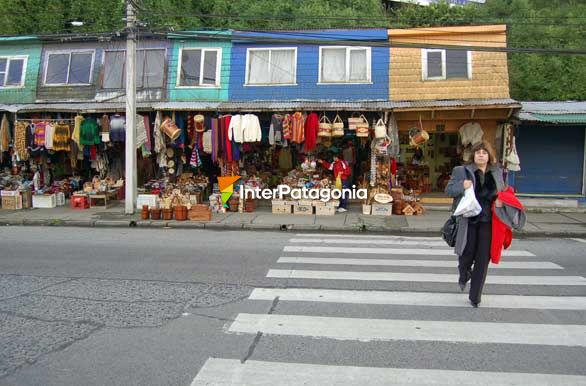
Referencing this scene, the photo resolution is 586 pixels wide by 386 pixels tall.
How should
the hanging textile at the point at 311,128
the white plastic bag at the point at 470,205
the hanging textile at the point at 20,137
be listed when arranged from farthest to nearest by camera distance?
the hanging textile at the point at 20,137
the hanging textile at the point at 311,128
the white plastic bag at the point at 470,205

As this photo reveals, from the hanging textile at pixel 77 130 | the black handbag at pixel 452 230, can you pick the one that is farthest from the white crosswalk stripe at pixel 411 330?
the hanging textile at pixel 77 130

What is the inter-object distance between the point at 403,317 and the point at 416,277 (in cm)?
192

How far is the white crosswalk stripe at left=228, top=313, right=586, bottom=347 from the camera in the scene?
4.88m

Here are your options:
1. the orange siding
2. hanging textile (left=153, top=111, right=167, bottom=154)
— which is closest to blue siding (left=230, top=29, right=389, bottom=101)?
the orange siding

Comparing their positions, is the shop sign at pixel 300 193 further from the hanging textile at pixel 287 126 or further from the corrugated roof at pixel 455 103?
the corrugated roof at pixel 455 103

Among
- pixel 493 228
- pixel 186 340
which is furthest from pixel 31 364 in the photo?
pixel 493 228

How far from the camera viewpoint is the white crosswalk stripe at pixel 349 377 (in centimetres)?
395

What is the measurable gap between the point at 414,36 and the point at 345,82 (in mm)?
2514

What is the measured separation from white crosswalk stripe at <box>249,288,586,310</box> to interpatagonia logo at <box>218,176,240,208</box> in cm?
872

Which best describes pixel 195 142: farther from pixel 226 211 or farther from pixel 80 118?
pixel 80 118

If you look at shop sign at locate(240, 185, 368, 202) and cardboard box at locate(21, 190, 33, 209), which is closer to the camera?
shop sign at locate(240, 185, 368, 202)

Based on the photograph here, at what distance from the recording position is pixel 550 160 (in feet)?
52.7

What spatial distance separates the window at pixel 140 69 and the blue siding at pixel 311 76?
2433mm

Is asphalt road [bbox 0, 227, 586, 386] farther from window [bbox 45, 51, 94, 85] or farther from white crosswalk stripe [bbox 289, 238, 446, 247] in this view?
window [bbox 45, 51, 94, 85]
